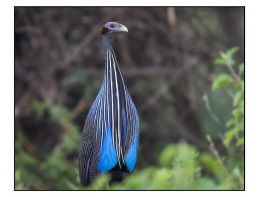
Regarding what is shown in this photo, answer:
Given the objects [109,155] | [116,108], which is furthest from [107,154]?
[116,108]

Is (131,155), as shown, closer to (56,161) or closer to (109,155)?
(109,155)

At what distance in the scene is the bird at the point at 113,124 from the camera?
3438mm

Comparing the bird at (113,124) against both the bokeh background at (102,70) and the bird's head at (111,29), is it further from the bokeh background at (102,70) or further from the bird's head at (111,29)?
the bokeh background at (102,70)

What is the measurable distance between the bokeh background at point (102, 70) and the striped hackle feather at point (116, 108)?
453cm

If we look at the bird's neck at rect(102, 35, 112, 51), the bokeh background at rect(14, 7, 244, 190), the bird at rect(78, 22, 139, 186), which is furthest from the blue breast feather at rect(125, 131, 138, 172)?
the bokeh background at rect(14, 7, 244, 190)

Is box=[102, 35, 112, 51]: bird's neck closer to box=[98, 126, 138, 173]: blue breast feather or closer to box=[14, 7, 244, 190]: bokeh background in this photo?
box=[98, 126, 138, 173]: blue breast feather

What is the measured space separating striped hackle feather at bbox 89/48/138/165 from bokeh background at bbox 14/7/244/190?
4.53 m

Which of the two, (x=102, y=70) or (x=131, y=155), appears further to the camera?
(x=102, y=70)

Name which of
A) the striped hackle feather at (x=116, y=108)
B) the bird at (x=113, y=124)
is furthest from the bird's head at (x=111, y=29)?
the striped hackle feather at (x=116, y=108)

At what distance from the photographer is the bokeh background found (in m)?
8.19

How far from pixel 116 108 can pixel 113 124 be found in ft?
0.33

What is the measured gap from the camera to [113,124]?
11.3 feet

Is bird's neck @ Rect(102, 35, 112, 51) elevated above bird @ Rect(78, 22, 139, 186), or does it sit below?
above

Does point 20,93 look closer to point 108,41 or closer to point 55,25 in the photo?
point 55,25
